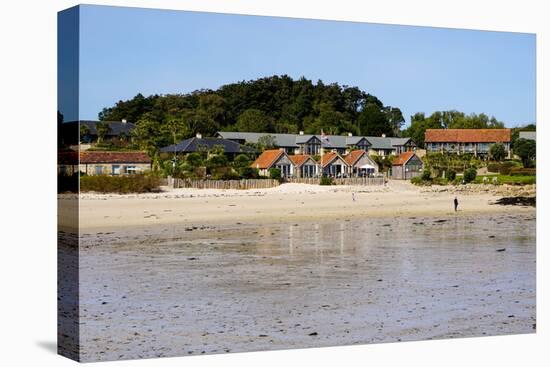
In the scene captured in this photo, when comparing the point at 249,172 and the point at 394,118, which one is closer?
the point at 249,172

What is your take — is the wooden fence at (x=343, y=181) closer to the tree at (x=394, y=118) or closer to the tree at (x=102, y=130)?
the tree at (x=394, y=118)

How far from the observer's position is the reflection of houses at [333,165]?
17.4m

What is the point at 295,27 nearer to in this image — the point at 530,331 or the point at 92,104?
the point at 92,104

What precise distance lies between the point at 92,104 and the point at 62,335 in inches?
122

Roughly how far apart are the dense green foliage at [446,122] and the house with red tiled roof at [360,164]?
0.68 metres

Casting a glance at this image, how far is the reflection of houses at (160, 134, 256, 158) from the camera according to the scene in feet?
53.6

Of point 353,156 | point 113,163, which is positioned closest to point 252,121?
point 353,156

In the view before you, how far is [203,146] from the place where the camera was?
16.7 meters

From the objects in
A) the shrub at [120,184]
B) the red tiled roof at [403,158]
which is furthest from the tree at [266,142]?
the red tiled roof at [403,158]

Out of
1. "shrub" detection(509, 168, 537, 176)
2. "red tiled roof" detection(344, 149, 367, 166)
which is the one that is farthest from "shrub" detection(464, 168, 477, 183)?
"red tiled roof" detection(344, 149, 367, 166)

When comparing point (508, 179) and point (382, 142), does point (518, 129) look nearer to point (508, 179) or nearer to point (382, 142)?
point (508, 179)

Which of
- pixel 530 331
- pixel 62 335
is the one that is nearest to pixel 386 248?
pixel 530 331

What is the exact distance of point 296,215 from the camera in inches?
655

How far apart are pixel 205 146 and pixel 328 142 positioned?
201 centimetres
